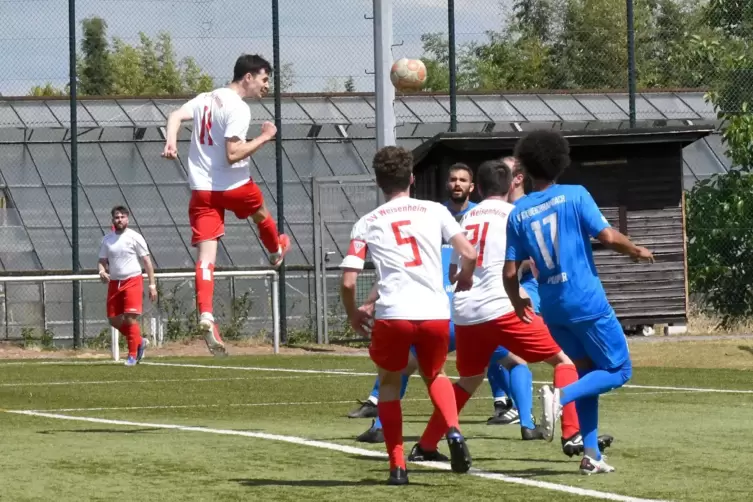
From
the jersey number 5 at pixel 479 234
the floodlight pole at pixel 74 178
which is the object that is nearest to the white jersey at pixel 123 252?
the floodlight pole at pixel 74 178

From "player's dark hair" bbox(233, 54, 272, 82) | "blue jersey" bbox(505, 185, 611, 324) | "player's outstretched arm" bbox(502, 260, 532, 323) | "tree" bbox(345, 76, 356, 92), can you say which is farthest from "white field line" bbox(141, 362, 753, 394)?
"tree" bbox(345, 76, 356, 92)

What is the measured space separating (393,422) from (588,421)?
1075 millimetres

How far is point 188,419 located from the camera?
36.4ft

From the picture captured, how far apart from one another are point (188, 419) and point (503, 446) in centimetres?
286

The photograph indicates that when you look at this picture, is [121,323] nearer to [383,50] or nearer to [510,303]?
[383,50]

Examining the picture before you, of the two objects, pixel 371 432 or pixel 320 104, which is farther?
pixel 320 104

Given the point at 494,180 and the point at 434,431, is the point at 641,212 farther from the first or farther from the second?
the point at 434,431

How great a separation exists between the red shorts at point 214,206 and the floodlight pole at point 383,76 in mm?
6952

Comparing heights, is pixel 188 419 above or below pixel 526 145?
below

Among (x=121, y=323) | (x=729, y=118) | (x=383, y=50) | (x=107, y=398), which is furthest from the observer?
(x=729, y=118)

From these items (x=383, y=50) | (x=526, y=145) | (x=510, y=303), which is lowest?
(x=510, y=303)

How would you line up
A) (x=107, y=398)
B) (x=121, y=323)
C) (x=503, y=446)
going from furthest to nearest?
(x=121, y=323)
(x=107, y=398)
(x=503, y=446)

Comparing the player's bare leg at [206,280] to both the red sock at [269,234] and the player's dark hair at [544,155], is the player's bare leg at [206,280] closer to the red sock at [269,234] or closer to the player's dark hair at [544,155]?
the red sock at [269,234]

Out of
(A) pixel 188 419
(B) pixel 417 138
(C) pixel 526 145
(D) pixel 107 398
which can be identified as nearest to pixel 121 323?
(D) pixel 107 398
